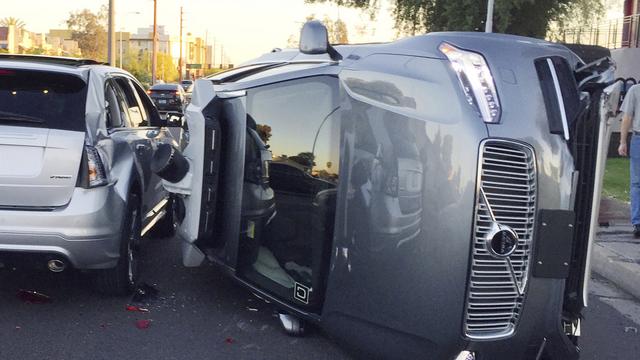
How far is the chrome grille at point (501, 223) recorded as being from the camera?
11.0ft

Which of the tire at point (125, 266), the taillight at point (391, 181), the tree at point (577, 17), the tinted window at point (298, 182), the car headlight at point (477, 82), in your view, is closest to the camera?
the car headlight at point (477, 82)

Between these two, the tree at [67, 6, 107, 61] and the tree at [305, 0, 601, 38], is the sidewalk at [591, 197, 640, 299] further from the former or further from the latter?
the tree at [67, 6, 107, 61]

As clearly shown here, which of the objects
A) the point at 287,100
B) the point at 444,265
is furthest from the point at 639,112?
the point at 444,265

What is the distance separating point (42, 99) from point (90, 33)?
252 feet

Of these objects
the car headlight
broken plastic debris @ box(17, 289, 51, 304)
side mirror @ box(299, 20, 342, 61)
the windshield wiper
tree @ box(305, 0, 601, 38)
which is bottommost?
broken plastic debris @ box(17, 289, 51, 304)

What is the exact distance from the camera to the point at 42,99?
490 centimetres

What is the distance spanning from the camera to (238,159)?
486 centimetres

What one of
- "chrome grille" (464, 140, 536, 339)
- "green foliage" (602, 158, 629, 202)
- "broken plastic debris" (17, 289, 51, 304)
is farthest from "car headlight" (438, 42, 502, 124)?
"green foliage" (602, 158, 629, 202)

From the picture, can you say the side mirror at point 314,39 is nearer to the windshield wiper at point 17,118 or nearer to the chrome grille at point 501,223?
the chrome grille at point 501,223

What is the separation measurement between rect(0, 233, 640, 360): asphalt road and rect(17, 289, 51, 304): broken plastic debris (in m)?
0.05

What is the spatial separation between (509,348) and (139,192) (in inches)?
124

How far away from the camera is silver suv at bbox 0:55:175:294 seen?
462cm

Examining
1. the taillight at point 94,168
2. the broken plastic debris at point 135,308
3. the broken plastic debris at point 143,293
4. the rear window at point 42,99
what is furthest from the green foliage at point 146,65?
the taillight at point 94,168

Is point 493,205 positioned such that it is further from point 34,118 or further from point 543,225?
point 34,118
